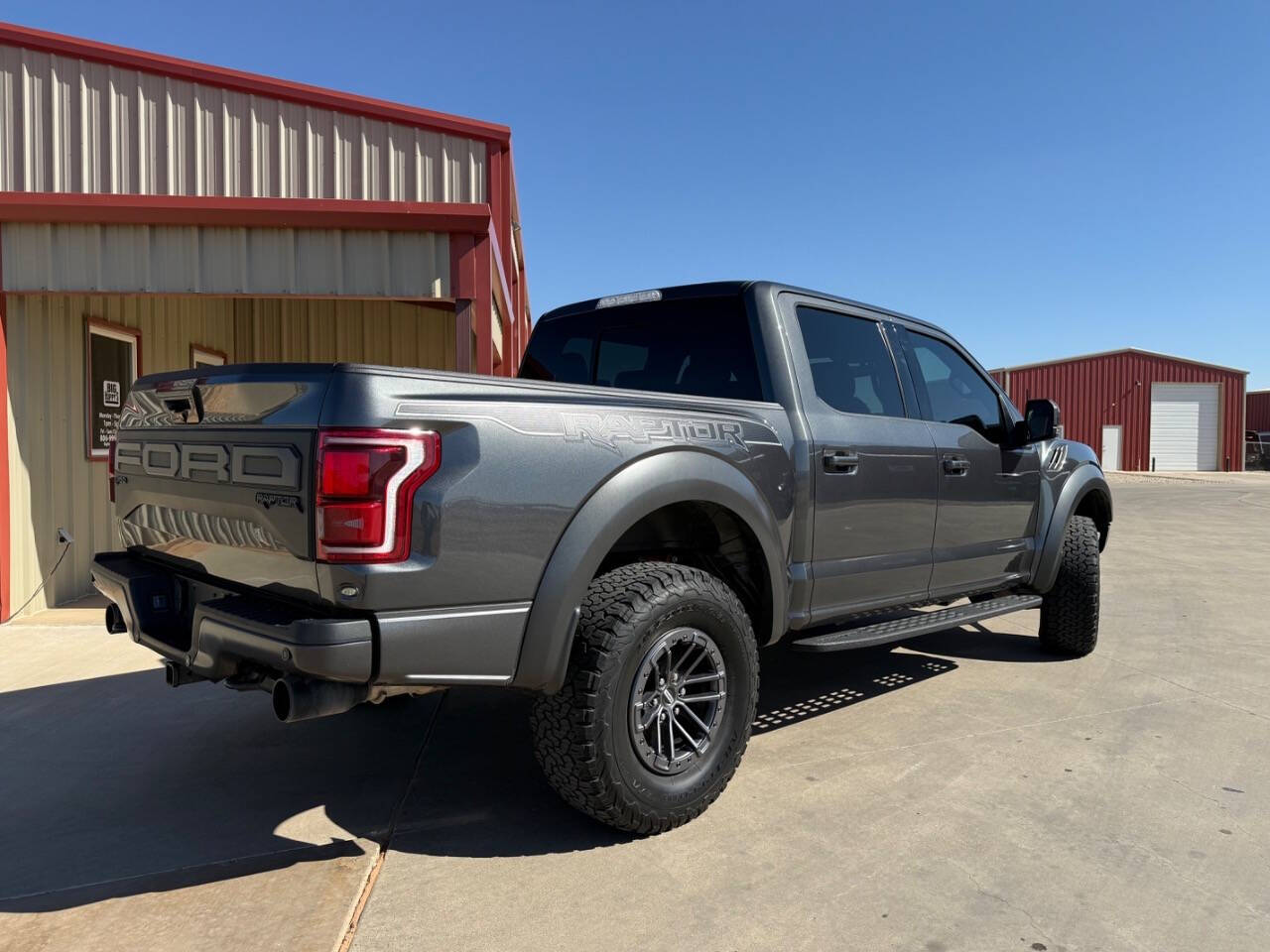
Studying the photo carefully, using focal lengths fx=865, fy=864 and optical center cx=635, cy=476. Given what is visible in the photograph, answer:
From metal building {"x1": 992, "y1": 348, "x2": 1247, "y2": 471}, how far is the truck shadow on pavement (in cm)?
3605

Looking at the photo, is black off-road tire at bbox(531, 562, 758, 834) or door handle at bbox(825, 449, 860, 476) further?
door handle at bbox(825, 449, 860, 476)

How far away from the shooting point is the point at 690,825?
2.95 meters

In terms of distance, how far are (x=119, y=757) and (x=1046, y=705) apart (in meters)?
4.28

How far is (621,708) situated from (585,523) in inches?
23.5

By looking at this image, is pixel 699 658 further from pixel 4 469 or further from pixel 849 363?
pixel 4 469

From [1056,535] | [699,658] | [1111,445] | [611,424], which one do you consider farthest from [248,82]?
[1111,445]

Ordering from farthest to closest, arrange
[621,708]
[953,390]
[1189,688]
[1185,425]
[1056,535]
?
[1185,425], [1056,535], [1189,688], [953,390], [621,708]

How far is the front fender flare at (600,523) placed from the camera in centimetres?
252

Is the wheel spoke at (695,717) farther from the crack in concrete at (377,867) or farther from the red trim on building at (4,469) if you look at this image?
the red trim on building at (4,469)

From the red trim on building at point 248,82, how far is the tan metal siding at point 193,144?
0.06 meters

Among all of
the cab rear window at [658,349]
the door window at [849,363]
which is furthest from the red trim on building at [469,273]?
the door window at [849,363]

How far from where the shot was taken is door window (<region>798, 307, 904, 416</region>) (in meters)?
3.71

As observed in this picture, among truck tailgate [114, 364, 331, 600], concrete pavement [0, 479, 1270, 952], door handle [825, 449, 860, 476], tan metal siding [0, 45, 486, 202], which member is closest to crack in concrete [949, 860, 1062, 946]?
concrete pavement [0, 479, 1270, 952]

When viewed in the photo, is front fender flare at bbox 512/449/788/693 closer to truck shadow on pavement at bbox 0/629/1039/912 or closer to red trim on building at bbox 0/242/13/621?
truck shadow on pavement at bbox 0/629/1039/912
